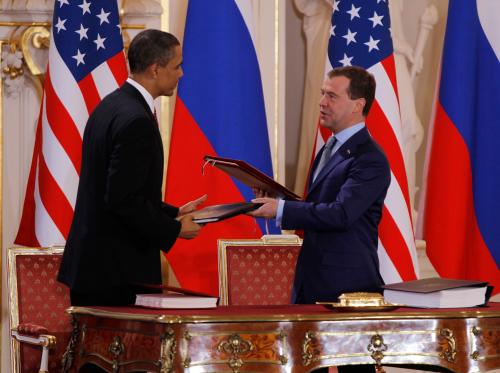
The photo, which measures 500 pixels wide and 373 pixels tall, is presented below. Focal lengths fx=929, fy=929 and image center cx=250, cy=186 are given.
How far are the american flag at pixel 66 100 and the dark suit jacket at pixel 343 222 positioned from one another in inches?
56.5

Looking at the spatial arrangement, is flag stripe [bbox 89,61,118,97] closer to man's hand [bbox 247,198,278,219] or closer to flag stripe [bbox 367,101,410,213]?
flag stripe [bbox 367,101,410,213]

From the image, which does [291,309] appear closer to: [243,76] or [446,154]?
[243,76]

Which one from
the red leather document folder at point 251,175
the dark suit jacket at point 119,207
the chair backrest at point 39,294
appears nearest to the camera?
the dark suit jacket at point 119,207

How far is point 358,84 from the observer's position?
3.40m

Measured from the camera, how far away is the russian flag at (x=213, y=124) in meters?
4.49

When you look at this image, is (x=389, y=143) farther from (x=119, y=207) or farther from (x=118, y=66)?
(x=119, y=207)

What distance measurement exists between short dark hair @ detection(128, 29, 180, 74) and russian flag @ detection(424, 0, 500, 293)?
219cm

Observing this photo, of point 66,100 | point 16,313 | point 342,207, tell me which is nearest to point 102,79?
point 66,100

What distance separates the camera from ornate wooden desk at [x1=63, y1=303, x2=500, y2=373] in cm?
248

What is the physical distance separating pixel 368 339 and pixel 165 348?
0.58m

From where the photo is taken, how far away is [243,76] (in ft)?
15.3

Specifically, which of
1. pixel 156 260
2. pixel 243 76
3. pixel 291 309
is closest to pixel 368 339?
pixel 291 309

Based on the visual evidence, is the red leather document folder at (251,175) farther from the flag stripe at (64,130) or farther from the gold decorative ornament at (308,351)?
the flag stripe at (64,130)

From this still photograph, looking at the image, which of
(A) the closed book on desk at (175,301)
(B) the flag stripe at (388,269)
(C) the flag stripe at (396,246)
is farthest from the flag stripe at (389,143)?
(A) the closed book on desk at (175,301)
